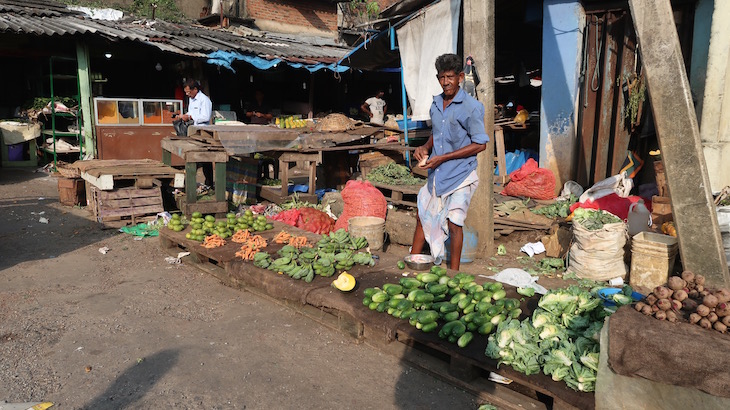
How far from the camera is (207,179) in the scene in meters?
9.46

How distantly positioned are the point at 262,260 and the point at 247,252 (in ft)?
1.18

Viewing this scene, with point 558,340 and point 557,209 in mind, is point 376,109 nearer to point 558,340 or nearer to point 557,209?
point 557,209

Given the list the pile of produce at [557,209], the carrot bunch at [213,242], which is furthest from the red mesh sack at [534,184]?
the carrot bunch at [213,242]

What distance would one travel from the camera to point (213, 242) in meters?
5.63

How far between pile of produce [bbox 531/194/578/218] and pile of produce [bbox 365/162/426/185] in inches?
77.3

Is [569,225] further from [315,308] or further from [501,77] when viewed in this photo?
[501,77]

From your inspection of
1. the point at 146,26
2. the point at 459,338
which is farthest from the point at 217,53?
the point at 459,338

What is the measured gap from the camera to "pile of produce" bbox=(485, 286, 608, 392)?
281 centimetres

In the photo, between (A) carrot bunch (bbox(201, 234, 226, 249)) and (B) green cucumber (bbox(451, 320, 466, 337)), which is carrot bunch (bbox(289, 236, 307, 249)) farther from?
(B) green cucumber (bbox(451, 320, 466, 337))

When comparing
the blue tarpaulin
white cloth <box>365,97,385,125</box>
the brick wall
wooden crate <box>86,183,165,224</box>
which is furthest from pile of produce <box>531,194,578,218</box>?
the brick wall

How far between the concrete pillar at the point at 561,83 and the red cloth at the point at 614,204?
4.38 ft

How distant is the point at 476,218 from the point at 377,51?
626 centimetres

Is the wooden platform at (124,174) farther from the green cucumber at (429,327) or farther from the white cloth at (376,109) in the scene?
A: the white cloth at (376,109)

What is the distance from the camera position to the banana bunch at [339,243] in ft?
16.8
